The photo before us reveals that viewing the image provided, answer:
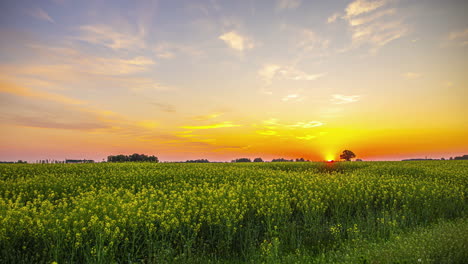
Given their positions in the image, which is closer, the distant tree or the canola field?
the canola field

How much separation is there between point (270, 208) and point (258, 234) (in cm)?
141

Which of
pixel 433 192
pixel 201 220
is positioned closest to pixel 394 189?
pixel 433 192

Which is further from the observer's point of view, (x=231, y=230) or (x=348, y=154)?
(x=348, y=154)

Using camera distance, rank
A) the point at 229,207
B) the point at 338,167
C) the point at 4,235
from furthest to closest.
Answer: the point at 338,167, the point at 229,207, the point at 4,235

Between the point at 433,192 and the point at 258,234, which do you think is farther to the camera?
the point at 433,192

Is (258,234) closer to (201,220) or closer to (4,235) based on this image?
(201,220)

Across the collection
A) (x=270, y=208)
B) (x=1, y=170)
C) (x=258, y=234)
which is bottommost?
(x=258, y=234)

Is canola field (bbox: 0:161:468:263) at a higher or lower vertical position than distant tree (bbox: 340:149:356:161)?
lower

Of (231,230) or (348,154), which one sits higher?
(348,154)

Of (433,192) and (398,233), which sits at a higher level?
(433,192)

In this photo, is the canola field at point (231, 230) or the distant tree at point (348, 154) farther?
the distant tree at point (348, 154)

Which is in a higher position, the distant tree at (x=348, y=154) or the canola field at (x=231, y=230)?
the distant tree at (x=348, y=154)

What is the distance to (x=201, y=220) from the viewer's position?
396 inches

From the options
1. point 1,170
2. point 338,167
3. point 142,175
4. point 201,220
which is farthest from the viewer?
point 338,167
